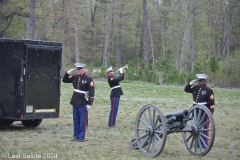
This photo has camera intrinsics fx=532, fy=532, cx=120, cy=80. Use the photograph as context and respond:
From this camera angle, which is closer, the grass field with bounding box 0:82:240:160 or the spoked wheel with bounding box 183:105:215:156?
the spoked wheel with bounding box 183:105:215:156

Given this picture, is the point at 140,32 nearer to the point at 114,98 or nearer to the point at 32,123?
the point at 114,98

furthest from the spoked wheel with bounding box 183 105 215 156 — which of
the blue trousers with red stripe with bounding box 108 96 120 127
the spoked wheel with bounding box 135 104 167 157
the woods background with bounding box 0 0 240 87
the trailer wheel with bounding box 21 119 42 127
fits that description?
the woods background with bounding box 0 0 240 87

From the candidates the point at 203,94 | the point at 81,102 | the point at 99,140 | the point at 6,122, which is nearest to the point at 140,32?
the point at 6,122

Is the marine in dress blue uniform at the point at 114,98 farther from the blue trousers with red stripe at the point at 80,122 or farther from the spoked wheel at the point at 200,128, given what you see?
the spoked wheel at the point at 200,128

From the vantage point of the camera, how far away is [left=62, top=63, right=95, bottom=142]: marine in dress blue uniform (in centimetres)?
1324

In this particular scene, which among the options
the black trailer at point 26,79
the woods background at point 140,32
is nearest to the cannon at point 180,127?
the black trailer at point 26,79

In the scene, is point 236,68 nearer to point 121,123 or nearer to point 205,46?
point 205,46

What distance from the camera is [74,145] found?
12.4 meters

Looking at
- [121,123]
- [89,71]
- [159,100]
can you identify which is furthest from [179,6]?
[121,123]

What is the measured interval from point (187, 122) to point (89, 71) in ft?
125

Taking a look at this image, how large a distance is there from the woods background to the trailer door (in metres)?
26.0

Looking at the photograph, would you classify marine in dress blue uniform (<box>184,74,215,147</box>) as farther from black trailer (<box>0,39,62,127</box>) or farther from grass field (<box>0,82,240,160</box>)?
black trailer (<box>0,39,62,127</box>)

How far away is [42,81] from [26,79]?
583mm

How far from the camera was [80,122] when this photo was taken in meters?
13.3
